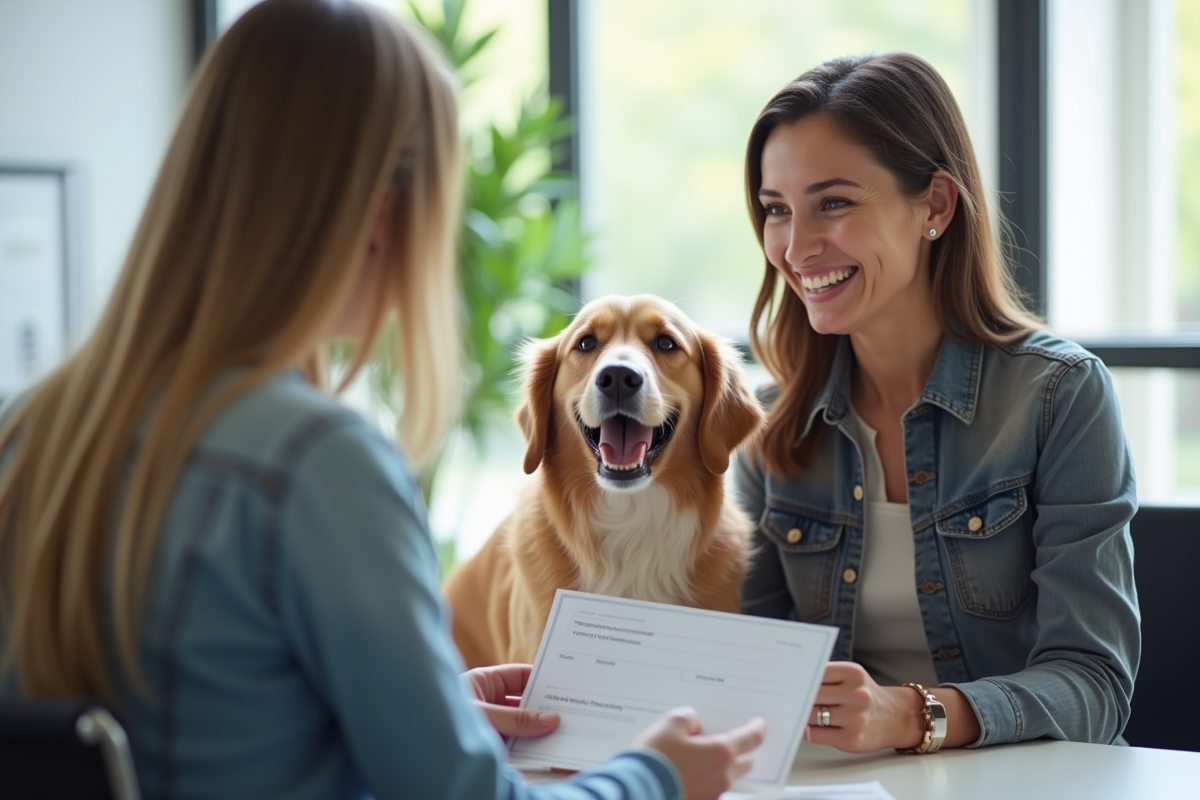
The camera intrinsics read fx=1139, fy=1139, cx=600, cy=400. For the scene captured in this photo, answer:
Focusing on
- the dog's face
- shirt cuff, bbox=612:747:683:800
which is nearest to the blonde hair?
shirt cuff, bbox=612:747:683:800

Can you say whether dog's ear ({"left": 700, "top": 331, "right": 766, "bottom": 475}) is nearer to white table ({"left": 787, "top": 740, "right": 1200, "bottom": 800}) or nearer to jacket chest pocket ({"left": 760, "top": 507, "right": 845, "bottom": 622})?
jacket chest pocket ({"left": 760, "top": 507, "right": 845, "bottom": 622})

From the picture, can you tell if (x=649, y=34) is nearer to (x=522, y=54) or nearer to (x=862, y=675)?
(x=522, y=54)

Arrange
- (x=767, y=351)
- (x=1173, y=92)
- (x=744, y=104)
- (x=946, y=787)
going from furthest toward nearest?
(x=744, y=104)
(x=1173, y=92)
(x=767, y=351)
(x=946, y=787)

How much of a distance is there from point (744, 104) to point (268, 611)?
11.3 feet

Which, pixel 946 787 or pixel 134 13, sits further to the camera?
pixel 134 13

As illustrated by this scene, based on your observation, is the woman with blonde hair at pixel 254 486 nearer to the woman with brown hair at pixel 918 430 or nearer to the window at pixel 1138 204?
the woman with brown hair at pixel 918 430

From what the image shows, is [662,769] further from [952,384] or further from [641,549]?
[952,384]

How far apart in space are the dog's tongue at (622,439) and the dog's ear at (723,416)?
111mm

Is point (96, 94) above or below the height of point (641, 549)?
above

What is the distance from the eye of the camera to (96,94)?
399 centimetres

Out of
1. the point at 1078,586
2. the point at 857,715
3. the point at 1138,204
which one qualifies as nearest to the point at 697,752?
the point at 857,715

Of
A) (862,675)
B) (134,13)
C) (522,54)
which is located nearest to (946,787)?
(862,675)

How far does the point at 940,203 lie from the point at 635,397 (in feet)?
1.86

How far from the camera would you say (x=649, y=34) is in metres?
4.10
